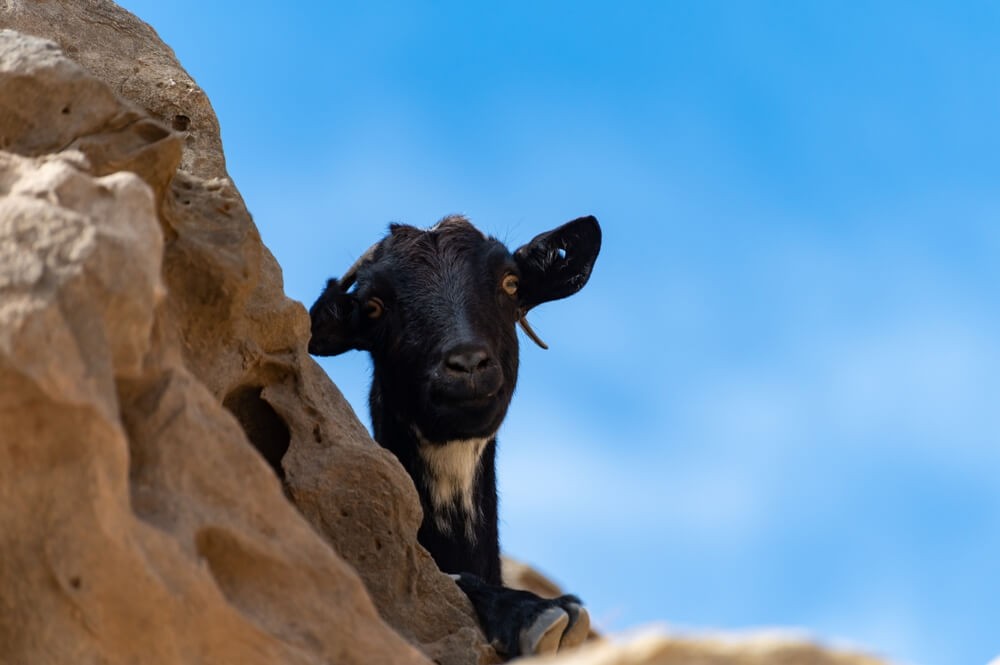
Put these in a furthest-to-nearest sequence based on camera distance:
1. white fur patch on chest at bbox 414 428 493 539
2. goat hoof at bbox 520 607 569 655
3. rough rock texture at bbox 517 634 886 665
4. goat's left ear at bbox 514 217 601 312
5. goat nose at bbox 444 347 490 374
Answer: goat's left ear at bbox 514 217 601 312 → white fur patch on chest at bbox 414 428 493 539 → goat nose at bbox 444 347 490 374 → goat hoof at bbox 520 607 569 655 → rough rock texture at bbox 517 634 886 665

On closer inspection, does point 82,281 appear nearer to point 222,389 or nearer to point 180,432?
point 180,432

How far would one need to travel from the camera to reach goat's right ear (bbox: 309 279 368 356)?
826cm

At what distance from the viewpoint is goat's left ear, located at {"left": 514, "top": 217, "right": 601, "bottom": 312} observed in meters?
8.91

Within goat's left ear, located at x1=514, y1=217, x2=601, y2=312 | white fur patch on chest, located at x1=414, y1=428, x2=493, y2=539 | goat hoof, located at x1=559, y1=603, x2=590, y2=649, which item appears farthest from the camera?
goat's left ear, located at x1=514, y1=217, x2=601, y2=312

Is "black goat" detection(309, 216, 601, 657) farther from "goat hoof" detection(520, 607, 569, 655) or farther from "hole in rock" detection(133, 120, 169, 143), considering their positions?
"hole in rock" detection(133, 120, 169, 143)

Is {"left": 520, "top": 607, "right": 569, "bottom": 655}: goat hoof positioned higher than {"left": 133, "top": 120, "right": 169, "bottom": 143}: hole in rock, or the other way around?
{"left": 133, "top": 120, "right": 169, "bottom": 143}: hole in rock

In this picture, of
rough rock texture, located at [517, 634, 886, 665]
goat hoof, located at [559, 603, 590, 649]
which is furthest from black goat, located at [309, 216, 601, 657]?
rough rock texture, located at [517, 634, 886, 665]

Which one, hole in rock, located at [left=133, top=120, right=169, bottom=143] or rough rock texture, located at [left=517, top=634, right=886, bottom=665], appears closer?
rough rock texture, located at [left=517, top=634, right=886, bottom=665]

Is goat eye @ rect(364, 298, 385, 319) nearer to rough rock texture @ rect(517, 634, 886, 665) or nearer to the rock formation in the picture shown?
the rock formation

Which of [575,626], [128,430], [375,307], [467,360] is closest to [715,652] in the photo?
[128,430]

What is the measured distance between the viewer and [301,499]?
553 centimetres

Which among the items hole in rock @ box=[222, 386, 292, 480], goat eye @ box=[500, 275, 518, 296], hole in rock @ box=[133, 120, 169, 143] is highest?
goat eye @ box=[500, 275, 518, 296]

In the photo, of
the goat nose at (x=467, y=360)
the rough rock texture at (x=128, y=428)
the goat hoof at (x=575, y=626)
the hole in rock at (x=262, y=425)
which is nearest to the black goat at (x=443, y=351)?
the goat nose at (x=467, y=360)

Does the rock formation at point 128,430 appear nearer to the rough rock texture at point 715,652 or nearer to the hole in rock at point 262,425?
the rough rock texture at point 715,652
